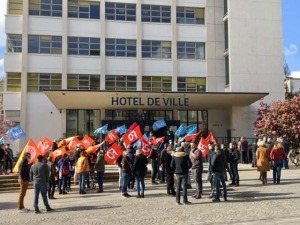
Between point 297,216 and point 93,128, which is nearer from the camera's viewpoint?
point 297,216

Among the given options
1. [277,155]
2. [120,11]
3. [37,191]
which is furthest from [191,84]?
[37,191]

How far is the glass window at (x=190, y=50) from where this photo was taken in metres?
39.8

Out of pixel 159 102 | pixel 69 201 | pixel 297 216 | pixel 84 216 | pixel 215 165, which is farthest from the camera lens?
pixel 159 102

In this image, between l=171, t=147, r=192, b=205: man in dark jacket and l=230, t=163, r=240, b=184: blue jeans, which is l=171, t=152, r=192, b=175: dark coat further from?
l=230, t=163, r=240, b=184: blue jeans

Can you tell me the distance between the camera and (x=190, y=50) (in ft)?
131

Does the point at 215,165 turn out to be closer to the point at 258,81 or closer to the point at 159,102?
the point at 159,102

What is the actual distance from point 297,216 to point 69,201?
8.13m

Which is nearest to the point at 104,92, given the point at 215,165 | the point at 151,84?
the point at 151,84

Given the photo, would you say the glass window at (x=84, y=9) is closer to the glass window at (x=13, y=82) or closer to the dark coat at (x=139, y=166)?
the glass window at (x=13, y=82)

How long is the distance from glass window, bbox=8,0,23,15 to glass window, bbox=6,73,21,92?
5610 mm

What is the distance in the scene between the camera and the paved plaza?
11242mm

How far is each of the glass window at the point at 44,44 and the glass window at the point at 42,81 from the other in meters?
2.10

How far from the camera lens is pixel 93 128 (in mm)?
37469

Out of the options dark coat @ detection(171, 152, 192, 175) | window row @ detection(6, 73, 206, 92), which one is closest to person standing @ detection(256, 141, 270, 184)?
dark coat @ detection(171, 152, 192, 175)
